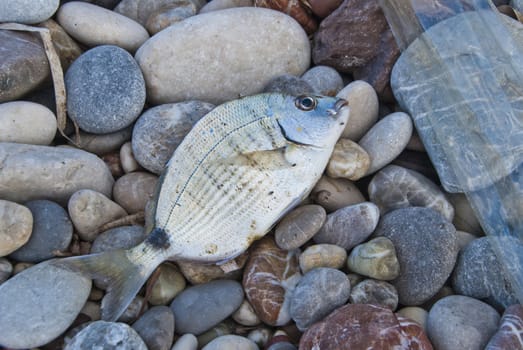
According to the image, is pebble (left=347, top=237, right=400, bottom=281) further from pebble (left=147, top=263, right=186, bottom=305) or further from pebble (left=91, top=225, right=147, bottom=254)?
pebble (left=91, top=225, right=147, bottom=254)

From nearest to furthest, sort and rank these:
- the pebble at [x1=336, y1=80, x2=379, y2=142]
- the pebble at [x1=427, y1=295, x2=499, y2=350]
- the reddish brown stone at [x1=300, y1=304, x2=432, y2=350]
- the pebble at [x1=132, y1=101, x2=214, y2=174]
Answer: the reddish brown stone at [x1=300, y1=304, x2=432, y2=350] → the pebble at [x1=427, y1=295, x2=499, y2=350] → the pebble at [x1=132, y1=101, x2=214, y2=174] → the pebble at [x1=336, y1=80, x2=379, y2=142]

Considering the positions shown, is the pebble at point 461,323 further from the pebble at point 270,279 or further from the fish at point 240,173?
the fish at point 240,173

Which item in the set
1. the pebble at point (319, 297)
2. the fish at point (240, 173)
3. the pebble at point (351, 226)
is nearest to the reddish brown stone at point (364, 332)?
the pebble at point (319, 297)

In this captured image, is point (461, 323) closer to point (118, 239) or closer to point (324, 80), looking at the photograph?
point (324, 80)

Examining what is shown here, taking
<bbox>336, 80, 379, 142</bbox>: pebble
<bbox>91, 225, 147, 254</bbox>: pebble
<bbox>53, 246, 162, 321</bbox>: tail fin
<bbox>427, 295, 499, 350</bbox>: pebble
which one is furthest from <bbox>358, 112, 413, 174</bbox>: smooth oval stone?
<bbox>53, 246, 162, 321</bbox>: tail fin

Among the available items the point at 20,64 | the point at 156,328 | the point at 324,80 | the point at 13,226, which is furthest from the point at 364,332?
the point at 20,64
